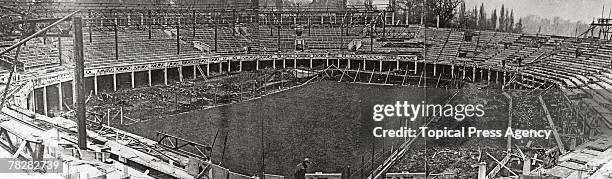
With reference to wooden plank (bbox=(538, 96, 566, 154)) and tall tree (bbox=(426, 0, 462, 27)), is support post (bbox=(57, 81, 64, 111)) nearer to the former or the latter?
wooden plank (bbox=(538, 96, 566, 154))

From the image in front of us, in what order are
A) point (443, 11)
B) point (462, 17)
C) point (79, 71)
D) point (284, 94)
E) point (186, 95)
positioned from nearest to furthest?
point (79, 71) → point (186, 95) → point (284, 94) → point (462, 17) → point (443, 11)

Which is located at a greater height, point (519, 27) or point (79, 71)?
point (519, 27)

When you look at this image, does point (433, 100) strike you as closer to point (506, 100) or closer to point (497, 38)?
point (506, 100)

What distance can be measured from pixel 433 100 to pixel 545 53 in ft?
26.2

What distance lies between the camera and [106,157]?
Answer: 426 inches

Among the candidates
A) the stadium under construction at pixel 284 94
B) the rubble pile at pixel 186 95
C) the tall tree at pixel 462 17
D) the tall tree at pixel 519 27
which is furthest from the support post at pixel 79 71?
the tall tree at pixel 462 17

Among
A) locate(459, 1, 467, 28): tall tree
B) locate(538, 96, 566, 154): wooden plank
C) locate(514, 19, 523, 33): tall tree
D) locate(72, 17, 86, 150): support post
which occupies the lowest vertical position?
locate(538, 96, 566, 154): wooden plank

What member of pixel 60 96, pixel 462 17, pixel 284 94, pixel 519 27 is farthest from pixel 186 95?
pixel 462 17

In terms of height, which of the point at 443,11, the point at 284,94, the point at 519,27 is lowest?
the point at 284,94

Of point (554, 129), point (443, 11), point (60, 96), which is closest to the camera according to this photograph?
point (554, 129)

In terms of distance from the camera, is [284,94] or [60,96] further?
[284,94]

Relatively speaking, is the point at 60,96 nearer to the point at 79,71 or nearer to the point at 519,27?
the point at 79,71

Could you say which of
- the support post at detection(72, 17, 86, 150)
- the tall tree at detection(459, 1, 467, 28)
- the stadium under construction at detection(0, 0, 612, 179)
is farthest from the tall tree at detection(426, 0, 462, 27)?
the support post at detection(72, 17, 86, 150)

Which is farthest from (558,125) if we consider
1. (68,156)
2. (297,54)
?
(297,54)
